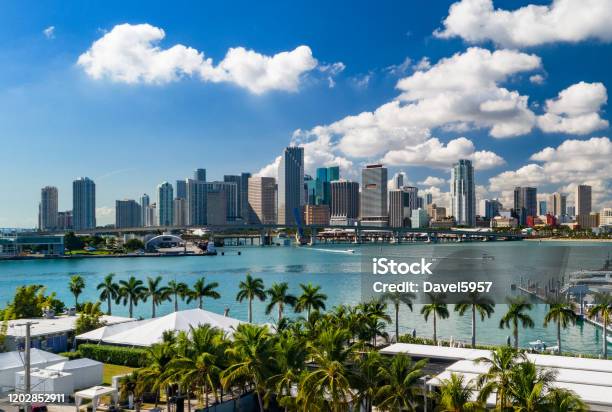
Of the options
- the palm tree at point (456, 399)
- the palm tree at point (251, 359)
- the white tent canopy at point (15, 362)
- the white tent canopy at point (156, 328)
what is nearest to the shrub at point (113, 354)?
the white tent canopy at point (156, 328)

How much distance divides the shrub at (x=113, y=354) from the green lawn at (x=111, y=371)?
0.61ft

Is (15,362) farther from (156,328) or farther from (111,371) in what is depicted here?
(156,328)

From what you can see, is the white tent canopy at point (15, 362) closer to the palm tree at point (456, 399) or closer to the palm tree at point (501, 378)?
the palm tree at point (456, 399)

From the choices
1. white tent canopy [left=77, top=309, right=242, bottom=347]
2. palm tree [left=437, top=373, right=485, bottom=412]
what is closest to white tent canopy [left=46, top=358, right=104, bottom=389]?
white tent canopy [left=77, top=309, right=242, bottom=347]

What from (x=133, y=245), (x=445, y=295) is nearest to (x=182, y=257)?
(x=133, y=245)

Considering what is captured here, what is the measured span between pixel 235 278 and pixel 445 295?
57.2 metres

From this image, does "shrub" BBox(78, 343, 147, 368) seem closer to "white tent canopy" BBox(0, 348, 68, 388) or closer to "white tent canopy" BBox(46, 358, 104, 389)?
"white tent canopy" BBox(46, 358, 104, 389)

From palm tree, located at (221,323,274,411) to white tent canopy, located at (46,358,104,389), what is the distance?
23.7 ft

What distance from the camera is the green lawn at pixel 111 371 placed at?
76.7 feet

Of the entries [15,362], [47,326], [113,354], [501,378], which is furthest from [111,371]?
[501,378]

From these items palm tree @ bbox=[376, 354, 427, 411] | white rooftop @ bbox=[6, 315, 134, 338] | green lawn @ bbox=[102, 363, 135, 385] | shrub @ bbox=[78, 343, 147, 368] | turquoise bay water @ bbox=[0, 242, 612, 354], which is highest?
palm tree @ bbox=[376, 354, 427, 411]

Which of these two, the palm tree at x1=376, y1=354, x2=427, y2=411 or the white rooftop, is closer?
the palm tree at x1=376, y1=354, x2=427, y2=411

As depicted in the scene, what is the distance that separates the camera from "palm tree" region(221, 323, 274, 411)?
54.0ft

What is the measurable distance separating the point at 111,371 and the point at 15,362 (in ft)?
13.2
